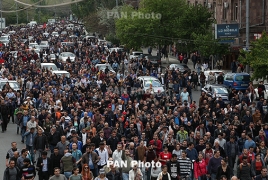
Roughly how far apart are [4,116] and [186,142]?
11.6m

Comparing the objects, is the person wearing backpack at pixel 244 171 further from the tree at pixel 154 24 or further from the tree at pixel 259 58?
the tree at pixel 154 24

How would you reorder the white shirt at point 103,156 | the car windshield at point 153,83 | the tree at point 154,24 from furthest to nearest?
1. the tree at point 154,24
2. the car windshield at point 153,83
3. the white shirt at point 103,156

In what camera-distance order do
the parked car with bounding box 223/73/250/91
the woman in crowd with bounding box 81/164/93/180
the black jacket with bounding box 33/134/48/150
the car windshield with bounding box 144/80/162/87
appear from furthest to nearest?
the parked car with bounding box 223/73/250/91, the car windshield with bounding box 144/80/162/87, the black jacket with bounding box 33/134/48/150, the woman in crowd with bounding box 81/164/93/180

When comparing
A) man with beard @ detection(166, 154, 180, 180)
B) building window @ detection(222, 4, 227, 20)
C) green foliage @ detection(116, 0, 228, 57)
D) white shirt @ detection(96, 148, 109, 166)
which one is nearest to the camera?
man with beard @ detection(166, 154, 180, 180)

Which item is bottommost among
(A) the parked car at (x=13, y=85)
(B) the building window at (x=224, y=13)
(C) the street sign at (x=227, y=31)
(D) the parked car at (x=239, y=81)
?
→ (D) the parked car at (x=239, y=81)

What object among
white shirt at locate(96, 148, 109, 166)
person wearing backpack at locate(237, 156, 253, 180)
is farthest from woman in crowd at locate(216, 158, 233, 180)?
white shirt at locate(96, 148, 109, 166)

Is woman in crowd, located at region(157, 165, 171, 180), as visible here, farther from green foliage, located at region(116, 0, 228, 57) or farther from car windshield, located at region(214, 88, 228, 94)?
green foliage, located at region(116, 0, 228, 57)

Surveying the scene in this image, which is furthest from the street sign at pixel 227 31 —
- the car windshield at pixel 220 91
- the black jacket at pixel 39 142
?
the black jacket at pixel 39 142

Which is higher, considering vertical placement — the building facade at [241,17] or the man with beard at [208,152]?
the building facade at [241,17]

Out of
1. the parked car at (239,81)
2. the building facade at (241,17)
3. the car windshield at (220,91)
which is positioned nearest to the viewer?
the car windshield at (220,91)

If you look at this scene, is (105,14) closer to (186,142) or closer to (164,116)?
(164,116)

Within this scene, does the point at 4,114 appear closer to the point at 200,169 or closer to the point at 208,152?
the point at 208,152

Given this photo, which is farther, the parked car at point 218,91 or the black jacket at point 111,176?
the parked car at point 218,91

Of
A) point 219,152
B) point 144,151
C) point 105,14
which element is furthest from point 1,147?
point 105,14
